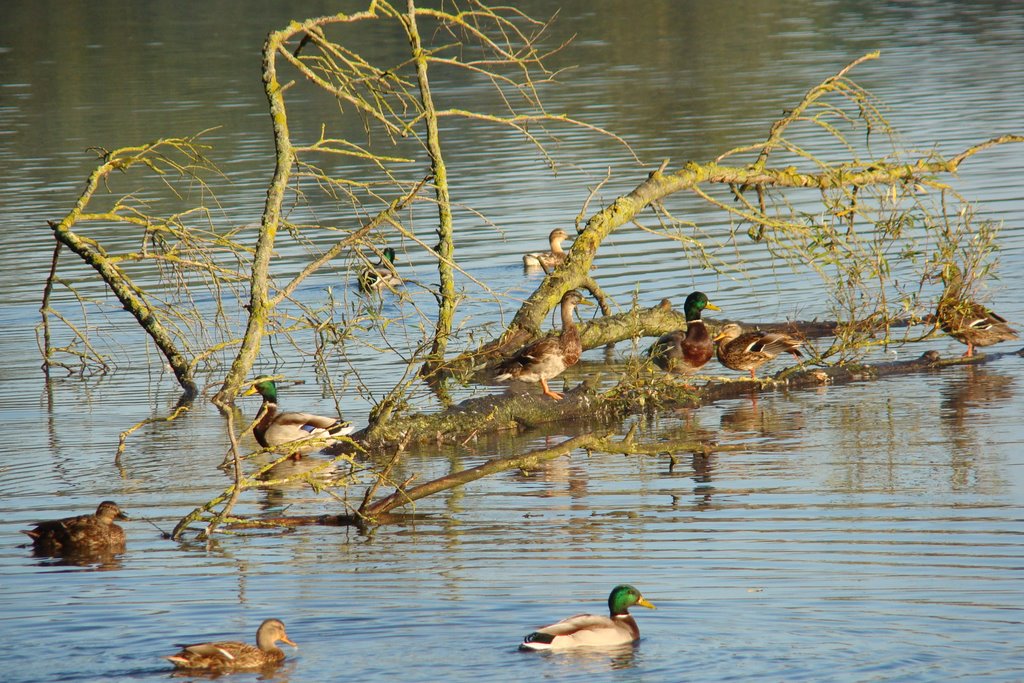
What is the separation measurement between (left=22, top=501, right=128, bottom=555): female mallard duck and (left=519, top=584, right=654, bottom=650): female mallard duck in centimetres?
330

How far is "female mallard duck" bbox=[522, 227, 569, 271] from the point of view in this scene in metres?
19.8

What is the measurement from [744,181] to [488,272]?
20.4 ft

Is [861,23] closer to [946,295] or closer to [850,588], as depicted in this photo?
[946,295]

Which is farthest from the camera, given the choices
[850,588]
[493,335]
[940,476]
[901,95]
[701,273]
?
[901,95]

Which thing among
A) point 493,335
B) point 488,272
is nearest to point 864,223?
point 488,272

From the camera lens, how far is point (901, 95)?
114 feet

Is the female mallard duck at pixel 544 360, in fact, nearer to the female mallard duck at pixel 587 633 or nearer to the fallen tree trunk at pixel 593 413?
the fallen tree trunk at pixel 593 413

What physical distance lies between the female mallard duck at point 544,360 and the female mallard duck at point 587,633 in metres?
5.50

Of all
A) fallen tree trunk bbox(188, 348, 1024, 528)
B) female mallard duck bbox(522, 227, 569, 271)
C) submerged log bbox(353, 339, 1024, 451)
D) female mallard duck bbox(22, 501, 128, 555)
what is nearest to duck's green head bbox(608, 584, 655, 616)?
fallen tree trunk bbox(188, 348, 1024, 528)

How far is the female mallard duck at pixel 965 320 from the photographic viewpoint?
14477 mm

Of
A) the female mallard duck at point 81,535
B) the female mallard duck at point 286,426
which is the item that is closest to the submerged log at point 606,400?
the female mallard duck at point 286,426

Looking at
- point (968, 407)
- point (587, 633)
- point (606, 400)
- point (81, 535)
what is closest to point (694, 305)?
point (606, 400)

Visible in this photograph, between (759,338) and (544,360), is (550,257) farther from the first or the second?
(544,360)

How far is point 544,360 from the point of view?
43.9 ft
